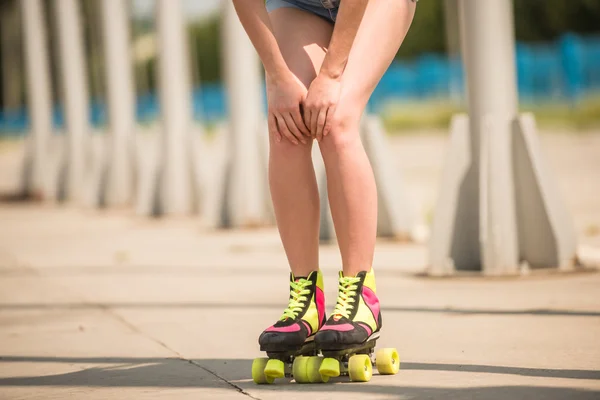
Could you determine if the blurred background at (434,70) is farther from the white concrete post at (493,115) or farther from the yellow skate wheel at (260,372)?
the yellow skate wheel at (260,372)

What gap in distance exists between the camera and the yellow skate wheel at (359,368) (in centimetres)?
362

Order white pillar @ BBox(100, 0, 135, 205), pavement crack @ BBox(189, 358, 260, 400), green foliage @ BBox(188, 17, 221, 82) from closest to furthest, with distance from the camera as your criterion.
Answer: pavement crack @ BBox(189, 358, 260, 400)
white pillar @ BBox(100, 0, 135, 205)
green foliage @ BBox(188, 17, 221, 82)

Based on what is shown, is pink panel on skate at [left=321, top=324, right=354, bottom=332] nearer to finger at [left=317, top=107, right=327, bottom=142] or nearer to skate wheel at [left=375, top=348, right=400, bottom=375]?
skate wheel at [left=375, top=348, right=400, bottom=375]

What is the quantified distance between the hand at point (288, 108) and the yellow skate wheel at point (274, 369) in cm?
81

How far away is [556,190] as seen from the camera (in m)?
6.64

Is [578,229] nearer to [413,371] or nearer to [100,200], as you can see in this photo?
[413,371]

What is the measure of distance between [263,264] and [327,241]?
1495 millimetres

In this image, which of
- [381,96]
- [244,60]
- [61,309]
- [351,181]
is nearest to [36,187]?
[244,60]

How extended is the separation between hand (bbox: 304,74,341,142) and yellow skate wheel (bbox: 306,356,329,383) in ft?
2.70

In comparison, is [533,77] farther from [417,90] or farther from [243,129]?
[243,129]

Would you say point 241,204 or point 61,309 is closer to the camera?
point 61,309

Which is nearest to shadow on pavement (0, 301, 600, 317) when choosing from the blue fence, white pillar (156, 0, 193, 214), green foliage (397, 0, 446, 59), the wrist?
the wrist

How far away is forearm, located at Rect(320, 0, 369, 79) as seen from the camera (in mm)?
3752

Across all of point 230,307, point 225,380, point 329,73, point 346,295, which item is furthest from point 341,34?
point 230,307
